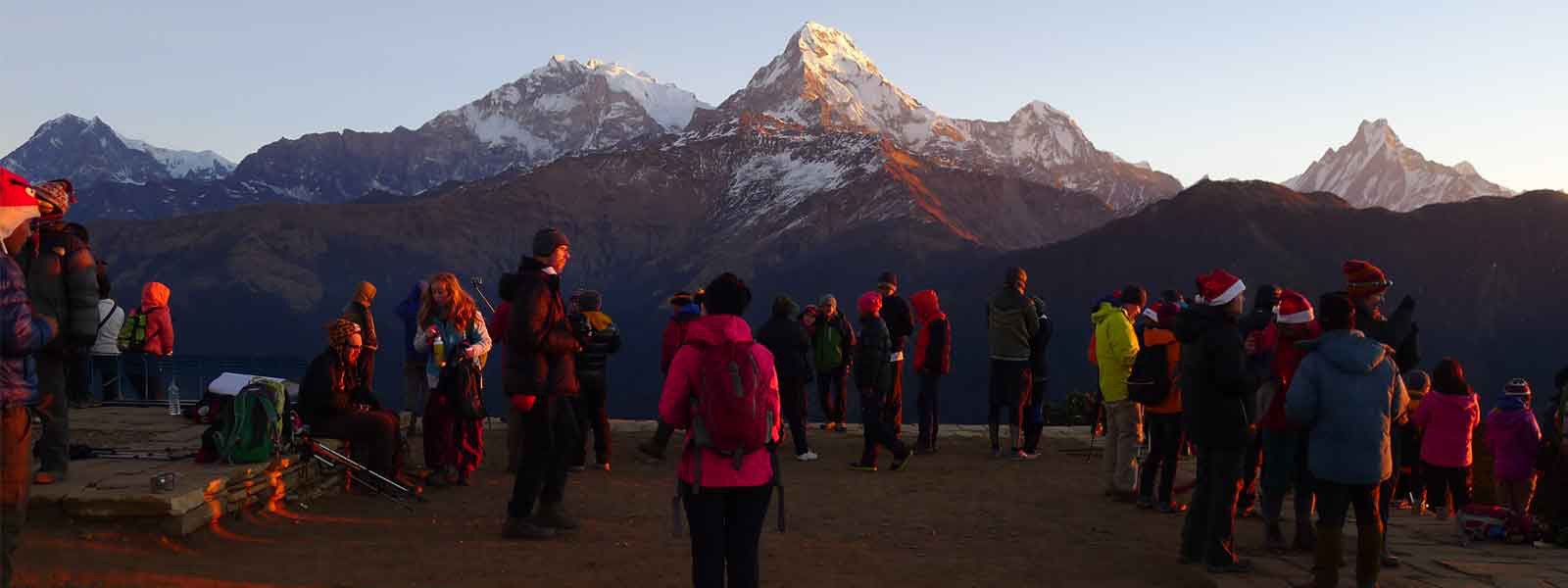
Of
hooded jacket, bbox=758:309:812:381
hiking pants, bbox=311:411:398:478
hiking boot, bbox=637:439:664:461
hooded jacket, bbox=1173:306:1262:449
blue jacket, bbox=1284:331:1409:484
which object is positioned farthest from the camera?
hiking boot, bbox=637:439:664:461

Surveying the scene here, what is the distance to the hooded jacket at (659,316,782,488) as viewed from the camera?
16.0 ft

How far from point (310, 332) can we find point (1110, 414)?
115 m

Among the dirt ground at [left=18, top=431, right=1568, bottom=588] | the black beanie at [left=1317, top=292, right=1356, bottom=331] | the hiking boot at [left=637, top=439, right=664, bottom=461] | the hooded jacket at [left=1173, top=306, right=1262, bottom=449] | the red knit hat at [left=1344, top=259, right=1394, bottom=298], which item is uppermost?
the red knit hat at [left=1344, top=259, right=1394, bottom=298]

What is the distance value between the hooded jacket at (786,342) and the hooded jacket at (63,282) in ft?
17.1

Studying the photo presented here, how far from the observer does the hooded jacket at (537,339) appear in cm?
673

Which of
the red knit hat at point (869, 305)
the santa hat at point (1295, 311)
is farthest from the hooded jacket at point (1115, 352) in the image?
the red knit hat at point (869, 305)

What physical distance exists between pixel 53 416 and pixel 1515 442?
10299mm

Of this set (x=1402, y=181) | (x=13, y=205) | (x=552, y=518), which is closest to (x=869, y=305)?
(x=552, y=518)

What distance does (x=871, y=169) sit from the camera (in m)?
153

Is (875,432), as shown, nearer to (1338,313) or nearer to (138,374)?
(1338,313)

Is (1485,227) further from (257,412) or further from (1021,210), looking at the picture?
(1021,210)

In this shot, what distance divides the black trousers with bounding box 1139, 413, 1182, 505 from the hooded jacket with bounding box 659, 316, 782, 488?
4.21 metres

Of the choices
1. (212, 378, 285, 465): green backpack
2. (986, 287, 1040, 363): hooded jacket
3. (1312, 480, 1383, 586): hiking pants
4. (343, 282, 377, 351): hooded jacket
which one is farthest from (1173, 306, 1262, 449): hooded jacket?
(343, 282, 377, 351): hooded jacket

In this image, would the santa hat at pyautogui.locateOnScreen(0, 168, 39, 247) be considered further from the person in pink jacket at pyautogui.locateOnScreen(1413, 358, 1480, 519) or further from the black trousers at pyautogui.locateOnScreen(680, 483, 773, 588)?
the person in pink jacket at pyautogui.locateOnScreen(1413, 358, 1480, 519)
